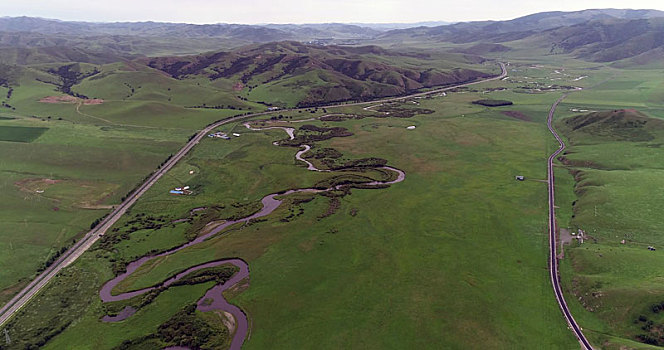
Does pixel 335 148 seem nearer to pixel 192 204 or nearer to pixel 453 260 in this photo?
pixel 192 204

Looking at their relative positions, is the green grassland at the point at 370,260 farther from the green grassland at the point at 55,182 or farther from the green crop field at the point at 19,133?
the green crop field at the point at 19,133

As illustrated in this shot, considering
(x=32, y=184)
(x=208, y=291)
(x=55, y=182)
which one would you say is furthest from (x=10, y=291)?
(x=32, y=184)

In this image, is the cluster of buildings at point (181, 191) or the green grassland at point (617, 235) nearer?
the green grassland at point (617, 235)

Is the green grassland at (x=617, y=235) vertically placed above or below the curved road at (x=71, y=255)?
above

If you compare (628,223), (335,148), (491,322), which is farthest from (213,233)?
(628,223)

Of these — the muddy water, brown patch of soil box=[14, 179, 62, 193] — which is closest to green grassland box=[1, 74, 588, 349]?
the muddy water

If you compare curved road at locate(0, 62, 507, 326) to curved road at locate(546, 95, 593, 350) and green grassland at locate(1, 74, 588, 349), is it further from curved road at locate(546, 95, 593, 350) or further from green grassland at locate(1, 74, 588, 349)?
curved road at locate(546, 95, 593, 350)

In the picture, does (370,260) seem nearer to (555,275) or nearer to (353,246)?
(353,246)

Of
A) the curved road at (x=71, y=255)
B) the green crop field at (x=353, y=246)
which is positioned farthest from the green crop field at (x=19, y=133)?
the curved road at (x=71, y=255)
